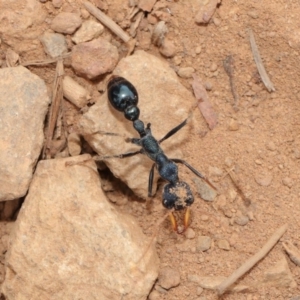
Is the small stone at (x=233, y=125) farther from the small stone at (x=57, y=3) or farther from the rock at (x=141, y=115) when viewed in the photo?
the small stone at (x=57, y=3)

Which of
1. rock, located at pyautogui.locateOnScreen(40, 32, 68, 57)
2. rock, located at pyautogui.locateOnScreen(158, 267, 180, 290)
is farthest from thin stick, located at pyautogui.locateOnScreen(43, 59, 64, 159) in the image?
rock, located at pyautogui.locateOnScreen(158, 267, 180, 290)

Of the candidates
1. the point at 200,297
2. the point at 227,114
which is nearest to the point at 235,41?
the point at 227,114

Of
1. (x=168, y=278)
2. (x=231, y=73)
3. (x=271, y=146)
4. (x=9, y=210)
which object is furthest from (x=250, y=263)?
(x=9, y=210)

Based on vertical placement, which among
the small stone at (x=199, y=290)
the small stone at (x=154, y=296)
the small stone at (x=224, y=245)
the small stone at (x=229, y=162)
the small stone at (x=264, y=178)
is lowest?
the small stone at (x=154, y=296)

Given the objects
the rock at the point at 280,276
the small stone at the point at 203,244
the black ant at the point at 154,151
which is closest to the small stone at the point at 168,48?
the black ant at the point at 154,151

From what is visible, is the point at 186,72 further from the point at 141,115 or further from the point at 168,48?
the point at 141,115

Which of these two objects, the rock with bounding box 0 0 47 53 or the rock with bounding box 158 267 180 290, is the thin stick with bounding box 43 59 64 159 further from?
the rock with bounding box 158 267 180 290

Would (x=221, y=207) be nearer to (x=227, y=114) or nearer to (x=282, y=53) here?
(x=227, y=114)
